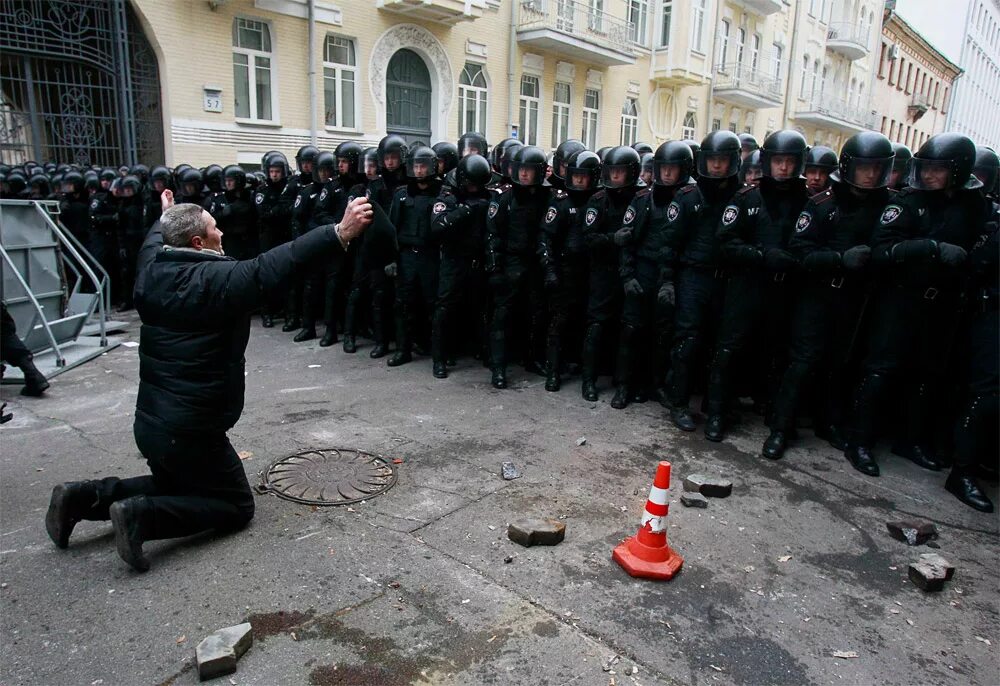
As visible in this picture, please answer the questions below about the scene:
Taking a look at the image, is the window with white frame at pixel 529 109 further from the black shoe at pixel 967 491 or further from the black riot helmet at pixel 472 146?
the black shoe at pixel 967 491

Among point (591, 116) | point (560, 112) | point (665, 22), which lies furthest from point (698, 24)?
point (560, 112)

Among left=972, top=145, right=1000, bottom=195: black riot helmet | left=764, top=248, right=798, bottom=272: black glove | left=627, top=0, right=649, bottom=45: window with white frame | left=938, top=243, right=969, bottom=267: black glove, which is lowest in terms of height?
left=764, top=248, right=798, bottom=272: black glove

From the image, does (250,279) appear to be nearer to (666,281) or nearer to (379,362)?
(666,281)

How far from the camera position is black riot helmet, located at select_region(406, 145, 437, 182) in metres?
6.80

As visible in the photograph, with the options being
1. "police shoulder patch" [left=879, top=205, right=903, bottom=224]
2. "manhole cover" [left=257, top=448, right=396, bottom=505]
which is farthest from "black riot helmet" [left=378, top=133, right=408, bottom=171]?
"police shoulder patch" [left=879, top=205, right=903, bottom=224]

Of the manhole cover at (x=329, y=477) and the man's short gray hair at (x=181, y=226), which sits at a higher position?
the man's short gray hair at (x=181, y=226)

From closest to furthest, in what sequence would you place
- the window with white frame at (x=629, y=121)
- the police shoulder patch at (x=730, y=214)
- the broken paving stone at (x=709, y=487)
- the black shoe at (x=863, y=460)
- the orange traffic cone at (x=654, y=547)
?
the orange traffic cone at (x=654, y=547)
the broken paving stone at (x=709, y=487)
the black shoe at (x=863, y=460)
the police shoulder patch at (x=730, y=214)
the window with white frame at (x=629, y=121)

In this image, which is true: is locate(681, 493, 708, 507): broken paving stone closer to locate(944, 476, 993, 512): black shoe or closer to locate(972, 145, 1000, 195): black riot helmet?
locate(944, 476, 993, 512): black shoe

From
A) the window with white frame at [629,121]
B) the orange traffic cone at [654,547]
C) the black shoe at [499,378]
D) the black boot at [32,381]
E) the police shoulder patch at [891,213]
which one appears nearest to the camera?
the orange traffic cone at [654,547]

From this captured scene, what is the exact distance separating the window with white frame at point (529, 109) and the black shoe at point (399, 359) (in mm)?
15284

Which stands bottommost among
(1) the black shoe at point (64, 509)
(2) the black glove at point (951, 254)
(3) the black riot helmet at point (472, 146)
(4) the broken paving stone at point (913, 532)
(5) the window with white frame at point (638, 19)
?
(4) the broken paving stone at point (913, 532)

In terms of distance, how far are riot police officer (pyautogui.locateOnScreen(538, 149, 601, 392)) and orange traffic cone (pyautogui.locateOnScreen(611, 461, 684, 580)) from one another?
3171mm

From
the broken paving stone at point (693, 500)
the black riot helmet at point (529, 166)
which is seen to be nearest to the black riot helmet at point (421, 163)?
the black riot helmet at point (529, 166)

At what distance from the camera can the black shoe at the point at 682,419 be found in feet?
18.5
